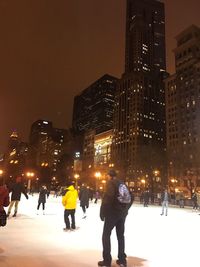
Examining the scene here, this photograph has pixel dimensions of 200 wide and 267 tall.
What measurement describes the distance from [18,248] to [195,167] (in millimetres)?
47258

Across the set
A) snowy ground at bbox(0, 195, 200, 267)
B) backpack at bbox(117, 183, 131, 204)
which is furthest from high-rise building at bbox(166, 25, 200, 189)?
backpack at bbox(117, 183, 131, 204)

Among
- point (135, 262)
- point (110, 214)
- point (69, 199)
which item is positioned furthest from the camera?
point (69, 199)

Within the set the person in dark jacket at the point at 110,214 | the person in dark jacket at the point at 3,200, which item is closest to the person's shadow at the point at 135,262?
the person in dark jacket at the point at 110,214

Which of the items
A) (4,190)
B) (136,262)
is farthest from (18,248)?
(136,262)

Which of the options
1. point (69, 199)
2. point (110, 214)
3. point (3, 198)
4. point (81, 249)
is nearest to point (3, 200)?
point (3, 198)

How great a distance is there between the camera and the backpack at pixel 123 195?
6.21 metres

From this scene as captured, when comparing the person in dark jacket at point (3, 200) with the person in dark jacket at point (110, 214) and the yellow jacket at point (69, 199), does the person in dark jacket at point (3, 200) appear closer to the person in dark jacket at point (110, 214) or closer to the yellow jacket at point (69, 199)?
the person in dark jacket at point (110, 214)

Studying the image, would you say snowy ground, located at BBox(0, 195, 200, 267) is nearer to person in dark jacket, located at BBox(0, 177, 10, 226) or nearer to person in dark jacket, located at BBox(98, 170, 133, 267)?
person in dark jacket, located at BBox(98, 170, 133, 267)

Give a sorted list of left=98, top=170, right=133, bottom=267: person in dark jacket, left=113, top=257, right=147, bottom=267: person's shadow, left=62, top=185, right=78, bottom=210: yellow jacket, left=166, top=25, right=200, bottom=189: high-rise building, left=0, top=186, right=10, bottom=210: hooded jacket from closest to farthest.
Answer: left=98, top=170, right=133, bottom=267: person in dark jacket
left=113, top=257, right=147, bottom=267: person's shadow
left=0, top=186, right=10, bottom=210: hooded jacket
left=62, top=185, right=78, bottom=210: yellow jacket
left=166, top=25, right=200, bottom=189: high-rise building

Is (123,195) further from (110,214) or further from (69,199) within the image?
(69,199)

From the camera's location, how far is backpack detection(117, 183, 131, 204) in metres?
6.21

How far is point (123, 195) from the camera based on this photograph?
6.28 meters

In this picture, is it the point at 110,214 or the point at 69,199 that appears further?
the point at 69,199

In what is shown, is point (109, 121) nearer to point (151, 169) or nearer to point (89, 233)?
point (151, 169)
